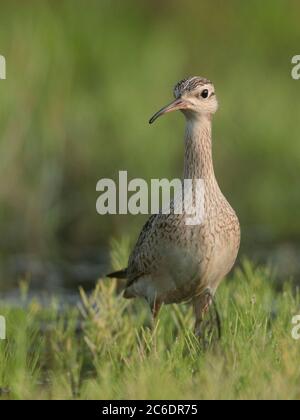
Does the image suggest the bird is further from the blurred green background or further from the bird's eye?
the blurred green background

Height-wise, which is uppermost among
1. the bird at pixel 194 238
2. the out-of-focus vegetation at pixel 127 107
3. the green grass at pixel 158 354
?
the out-of-focus vegetation at pixel 127 107

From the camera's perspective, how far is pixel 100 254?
11.8 metres

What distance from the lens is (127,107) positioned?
47.0 ft

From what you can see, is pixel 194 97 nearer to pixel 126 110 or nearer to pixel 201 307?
pixel 201 307

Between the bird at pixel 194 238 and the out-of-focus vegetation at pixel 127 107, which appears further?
the out-of-focus vegetation at pixel 127 107

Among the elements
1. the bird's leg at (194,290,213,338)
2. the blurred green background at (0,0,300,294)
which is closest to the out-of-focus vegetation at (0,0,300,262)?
the blurred green background at (0,0,300,294)

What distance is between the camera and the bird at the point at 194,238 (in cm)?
737

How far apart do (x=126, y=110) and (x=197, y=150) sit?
6714mm

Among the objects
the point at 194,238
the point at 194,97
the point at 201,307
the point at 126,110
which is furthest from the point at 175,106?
the point at 126,110

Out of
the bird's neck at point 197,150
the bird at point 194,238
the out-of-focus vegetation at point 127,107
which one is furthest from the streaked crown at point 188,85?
the out-of-focus vegetation at point 127,107

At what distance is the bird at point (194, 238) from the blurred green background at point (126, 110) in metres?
3.79

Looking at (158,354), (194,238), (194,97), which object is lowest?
(158,354)

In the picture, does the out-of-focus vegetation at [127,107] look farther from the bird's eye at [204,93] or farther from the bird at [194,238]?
the bird's eye at [204,93]

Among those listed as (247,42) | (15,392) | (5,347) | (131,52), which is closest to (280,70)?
(247,42)
